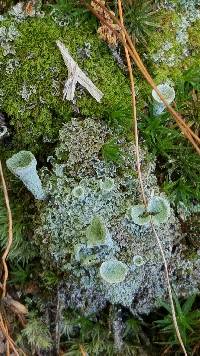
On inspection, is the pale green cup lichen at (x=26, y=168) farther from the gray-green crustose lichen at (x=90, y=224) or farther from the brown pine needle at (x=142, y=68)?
the brown pine needle at (x=142, y=68)

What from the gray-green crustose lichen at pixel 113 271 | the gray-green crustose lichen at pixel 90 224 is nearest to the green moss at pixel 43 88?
the gray-green crustose lichen at pixel 90 224

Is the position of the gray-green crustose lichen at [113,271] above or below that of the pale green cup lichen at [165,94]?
below

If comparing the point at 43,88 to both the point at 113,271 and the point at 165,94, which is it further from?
the point at 113,271

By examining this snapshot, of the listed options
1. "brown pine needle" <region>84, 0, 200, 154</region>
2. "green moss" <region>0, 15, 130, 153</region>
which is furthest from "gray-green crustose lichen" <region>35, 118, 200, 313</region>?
"brown pine needle" <region>84, 0, 200, 154</region>

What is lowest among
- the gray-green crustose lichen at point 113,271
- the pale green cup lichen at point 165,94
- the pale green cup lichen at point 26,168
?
the gray-green crustose lichen at point 113,271

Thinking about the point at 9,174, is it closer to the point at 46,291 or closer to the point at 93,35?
the point at 46,291

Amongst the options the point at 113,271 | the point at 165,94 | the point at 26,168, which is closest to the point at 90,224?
the point at 113,271

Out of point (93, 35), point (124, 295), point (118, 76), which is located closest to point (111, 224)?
point (124, 295)
